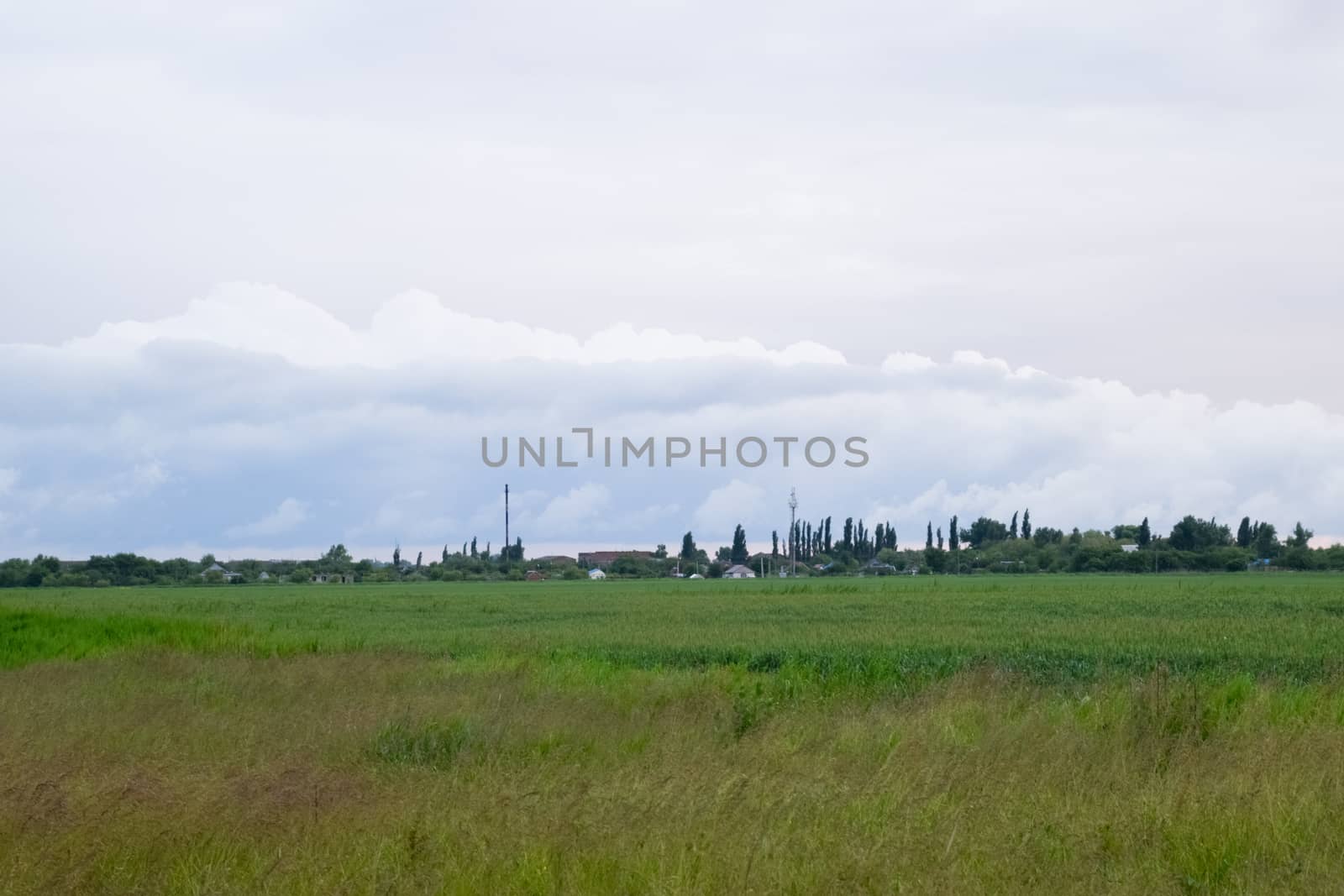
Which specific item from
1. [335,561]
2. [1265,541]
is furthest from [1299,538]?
[335,561]

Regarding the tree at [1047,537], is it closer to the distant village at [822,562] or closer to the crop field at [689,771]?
the distant village at [822,562]

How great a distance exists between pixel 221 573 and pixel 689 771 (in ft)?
479

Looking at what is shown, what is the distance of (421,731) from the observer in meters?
12.0

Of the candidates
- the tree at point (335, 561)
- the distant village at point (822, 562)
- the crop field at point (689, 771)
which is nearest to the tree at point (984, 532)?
the distant village at point (822, 562)

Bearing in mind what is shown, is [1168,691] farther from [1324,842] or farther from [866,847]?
[866,847]

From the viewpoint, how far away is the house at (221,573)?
141325mm

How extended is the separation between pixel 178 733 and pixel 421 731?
8.78 feet

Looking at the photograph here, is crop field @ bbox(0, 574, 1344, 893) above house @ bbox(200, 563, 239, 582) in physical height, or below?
above

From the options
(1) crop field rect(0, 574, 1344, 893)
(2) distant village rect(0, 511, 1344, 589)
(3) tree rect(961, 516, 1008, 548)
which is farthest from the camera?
(3) tree rect(961, 516, 1008, 548)

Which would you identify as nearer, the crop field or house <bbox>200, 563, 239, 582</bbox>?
the crop field

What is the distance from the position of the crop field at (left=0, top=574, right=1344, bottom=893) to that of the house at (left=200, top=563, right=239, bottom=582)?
416 ft

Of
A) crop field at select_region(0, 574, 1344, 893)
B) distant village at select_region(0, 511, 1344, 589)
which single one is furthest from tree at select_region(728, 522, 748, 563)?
crop field at select_region(0, 574, 1344, 893)

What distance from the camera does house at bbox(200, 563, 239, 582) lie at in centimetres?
14132

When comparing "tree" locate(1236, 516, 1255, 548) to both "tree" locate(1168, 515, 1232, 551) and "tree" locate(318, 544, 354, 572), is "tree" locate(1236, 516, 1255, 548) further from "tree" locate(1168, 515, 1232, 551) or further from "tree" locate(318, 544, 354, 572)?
"tree" locate(318, 544, 354, 572)
